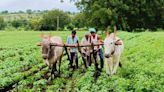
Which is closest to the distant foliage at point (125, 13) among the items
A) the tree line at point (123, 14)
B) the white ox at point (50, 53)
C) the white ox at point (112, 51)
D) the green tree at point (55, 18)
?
the tree line at point (123, 14)

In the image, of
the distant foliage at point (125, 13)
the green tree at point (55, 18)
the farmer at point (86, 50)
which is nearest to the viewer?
the farmer at point (86, 50)

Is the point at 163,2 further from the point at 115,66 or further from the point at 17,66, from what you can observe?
the point at 115,66

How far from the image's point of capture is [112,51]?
16844 mm

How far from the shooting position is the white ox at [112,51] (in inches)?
659

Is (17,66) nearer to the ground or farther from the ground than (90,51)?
nearer to the ground

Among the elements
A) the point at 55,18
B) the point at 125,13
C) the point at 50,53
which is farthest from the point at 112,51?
the point at 55,18

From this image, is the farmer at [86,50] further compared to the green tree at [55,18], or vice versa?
the green tree at [55,18]

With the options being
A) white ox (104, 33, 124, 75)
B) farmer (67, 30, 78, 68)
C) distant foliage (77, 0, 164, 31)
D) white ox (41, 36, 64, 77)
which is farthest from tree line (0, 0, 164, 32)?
white ox (104, 33, 124, 75)

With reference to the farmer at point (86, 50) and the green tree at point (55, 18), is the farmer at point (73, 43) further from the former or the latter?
the green tree at point (55, 18)

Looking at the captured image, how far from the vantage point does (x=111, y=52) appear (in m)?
16.7

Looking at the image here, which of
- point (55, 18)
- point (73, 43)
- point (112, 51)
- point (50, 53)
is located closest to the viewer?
point (112, 51)

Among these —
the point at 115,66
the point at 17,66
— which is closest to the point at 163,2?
the point at 17,66

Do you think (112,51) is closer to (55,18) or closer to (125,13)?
(125,13)

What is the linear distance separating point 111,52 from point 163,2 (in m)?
46.5
